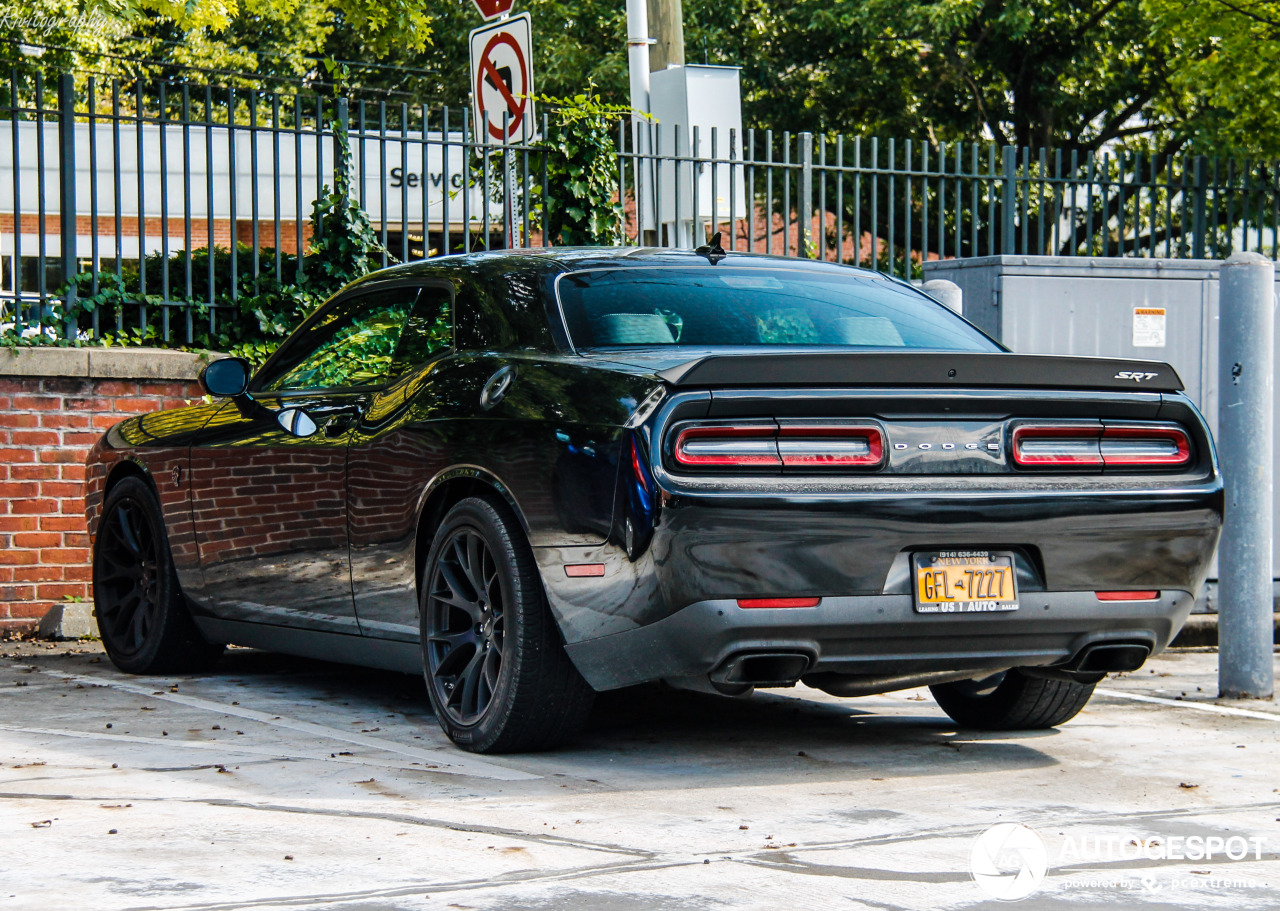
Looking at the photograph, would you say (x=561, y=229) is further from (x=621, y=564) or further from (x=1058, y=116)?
(x=1058, y=116)

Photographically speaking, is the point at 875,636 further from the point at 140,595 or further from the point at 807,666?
the point at 140,595

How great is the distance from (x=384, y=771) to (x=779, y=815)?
122cm

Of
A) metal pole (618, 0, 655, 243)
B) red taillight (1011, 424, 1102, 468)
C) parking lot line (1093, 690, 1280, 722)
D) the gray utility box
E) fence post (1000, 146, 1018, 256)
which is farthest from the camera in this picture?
fence post (1000, 146, 1018, 256)

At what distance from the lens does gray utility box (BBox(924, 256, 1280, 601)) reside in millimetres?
8891

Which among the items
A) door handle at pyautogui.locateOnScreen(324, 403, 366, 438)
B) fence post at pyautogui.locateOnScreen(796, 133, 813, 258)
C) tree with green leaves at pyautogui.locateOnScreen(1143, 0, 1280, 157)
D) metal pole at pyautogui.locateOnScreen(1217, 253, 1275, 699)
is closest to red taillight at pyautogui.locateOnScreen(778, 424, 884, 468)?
door handle at pyautogui.locateOnScreen(324, 403, 366, 438)

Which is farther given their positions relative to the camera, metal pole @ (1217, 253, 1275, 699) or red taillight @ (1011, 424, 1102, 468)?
metal pole @ (1217, 253, 1275, 699)

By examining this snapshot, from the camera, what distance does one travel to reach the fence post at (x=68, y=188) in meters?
9.20

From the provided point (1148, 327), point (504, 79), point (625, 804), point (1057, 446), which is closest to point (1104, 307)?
point (1148, 327)

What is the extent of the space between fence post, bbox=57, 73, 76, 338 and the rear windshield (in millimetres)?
4767

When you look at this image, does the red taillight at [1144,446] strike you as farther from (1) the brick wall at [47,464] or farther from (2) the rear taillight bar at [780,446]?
(1) the brick wall at [47,464]

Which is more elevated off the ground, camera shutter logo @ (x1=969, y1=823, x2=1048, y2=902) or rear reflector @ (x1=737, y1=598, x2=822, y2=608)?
rear reflector @ (x1=737, y1=598, x2=822, y2=608)

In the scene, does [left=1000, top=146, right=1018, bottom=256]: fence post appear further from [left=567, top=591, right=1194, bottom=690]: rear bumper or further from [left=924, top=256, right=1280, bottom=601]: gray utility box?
[left=567, top=591, right=1194, bottom=690]: rear bumper

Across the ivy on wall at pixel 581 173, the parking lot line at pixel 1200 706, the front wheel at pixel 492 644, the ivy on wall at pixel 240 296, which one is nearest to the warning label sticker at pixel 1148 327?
the parking lot line at pixel 1200 706

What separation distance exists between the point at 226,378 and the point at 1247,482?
400 centimetres
